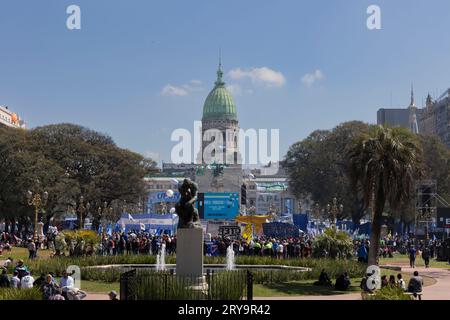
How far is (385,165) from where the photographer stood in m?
26.5

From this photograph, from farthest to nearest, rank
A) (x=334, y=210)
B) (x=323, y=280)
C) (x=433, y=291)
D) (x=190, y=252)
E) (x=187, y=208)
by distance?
(x=334, y=210) < (x=323, y=280) < (x=433, y=291) < (x=187, y=208) < (x=190, y=252)

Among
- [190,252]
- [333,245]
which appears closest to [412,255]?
[333,245]

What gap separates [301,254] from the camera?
120 ft

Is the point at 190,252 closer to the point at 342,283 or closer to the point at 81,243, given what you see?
the point at 342,283

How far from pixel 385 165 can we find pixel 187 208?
10.2 meters

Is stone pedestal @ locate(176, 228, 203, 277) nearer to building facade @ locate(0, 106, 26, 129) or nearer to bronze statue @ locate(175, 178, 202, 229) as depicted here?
bronze statue @ locate(175, 178, 202, 229)

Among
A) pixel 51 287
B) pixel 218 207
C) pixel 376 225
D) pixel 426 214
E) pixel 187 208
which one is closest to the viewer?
pixel 51 287

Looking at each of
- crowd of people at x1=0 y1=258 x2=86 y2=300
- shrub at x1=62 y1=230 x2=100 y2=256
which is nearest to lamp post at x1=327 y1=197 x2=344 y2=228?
shrub at x1=62 y1=230 x2=100 y2=256

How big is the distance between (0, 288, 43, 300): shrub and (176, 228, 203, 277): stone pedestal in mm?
4840

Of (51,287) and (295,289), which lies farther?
(295,289)

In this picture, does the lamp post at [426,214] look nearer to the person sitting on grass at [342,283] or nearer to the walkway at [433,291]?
the walkway at [433,291]

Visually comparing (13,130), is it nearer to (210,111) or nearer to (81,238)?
(81,238)

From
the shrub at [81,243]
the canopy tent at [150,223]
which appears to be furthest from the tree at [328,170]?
the shrub at [81,243]

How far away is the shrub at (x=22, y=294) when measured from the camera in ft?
51.6
